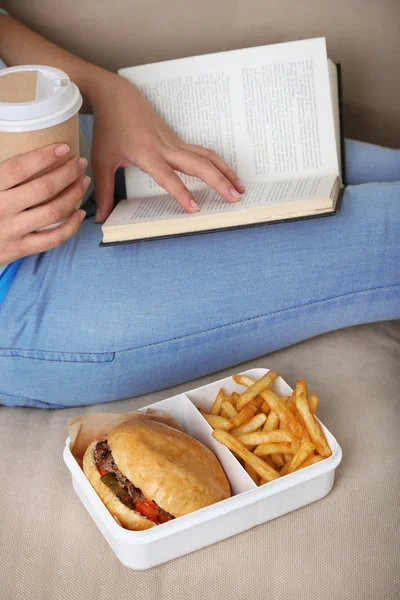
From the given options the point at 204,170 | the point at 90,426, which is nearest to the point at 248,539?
the point at 90,426

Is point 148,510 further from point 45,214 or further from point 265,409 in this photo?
point 45,214

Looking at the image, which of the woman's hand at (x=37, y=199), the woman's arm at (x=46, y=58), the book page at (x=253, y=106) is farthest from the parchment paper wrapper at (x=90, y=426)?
the woman's arm at (x=46, y=58)

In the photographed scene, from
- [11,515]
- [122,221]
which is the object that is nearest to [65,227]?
[122,221]

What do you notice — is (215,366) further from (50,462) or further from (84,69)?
(84,69)

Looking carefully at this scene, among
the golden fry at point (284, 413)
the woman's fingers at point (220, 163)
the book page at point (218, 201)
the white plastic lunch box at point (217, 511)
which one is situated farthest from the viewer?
the woman's fingers at point (220, 163)

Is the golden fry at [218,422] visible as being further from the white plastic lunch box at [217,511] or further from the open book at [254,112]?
the open book at [254,112]

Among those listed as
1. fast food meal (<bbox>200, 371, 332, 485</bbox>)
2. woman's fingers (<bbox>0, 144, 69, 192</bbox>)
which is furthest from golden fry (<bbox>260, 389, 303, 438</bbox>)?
woman's fingers (<bbox>0, 144, 69, 192</bbox>)
